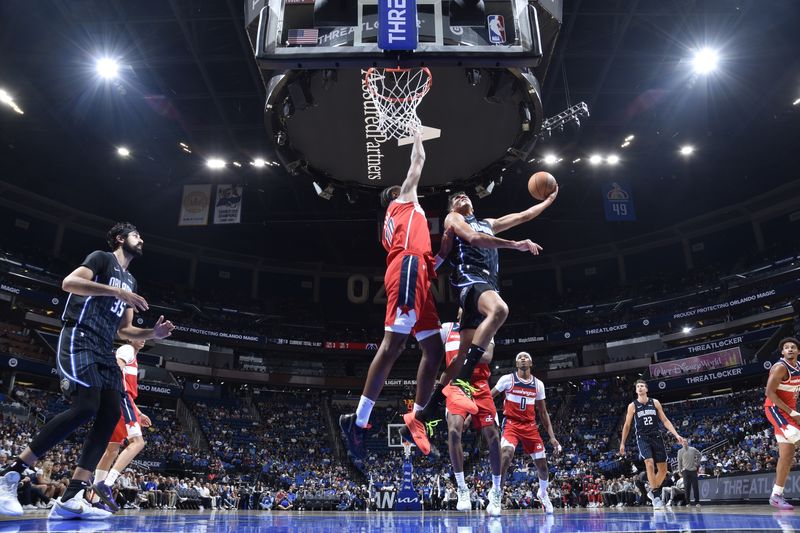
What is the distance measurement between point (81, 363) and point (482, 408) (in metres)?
4.75

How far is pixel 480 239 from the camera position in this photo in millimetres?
4867

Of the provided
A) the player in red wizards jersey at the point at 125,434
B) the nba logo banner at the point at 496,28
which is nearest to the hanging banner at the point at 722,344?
the nba logo banner at the point at 496,28

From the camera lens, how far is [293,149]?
12.9 metres

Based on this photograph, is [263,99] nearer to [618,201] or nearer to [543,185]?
[618,201]

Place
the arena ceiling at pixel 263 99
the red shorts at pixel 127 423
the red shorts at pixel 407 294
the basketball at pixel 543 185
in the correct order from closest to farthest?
the red shorts at pixel 407 294 → the basketball at pixel 543 185 → the red shorts at pixel 127 423 → the arena ceiling at pixel 263 99

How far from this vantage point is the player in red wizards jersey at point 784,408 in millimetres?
6668

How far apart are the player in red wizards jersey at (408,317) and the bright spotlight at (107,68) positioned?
17.1 m

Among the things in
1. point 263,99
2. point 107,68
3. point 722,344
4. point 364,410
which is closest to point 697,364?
point 722,344

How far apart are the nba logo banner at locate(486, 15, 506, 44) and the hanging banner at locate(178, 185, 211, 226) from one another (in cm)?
1710

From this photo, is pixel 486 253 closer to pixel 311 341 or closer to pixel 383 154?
A: pixel 383 154

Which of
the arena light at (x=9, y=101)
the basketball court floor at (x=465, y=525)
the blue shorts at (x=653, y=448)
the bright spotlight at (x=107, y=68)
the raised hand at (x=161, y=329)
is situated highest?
the arena light at (x=9, y=101)

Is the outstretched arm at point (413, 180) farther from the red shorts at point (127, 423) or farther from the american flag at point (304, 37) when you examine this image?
the red shorts at point (127, 423)

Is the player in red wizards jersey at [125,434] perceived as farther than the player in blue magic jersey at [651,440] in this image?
No

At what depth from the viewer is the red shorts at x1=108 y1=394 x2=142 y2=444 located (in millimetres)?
6836
